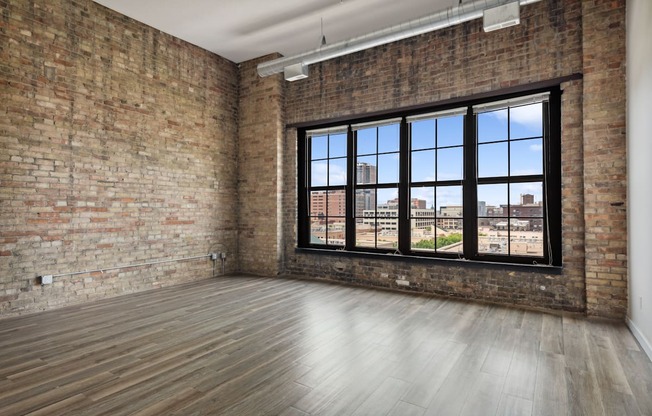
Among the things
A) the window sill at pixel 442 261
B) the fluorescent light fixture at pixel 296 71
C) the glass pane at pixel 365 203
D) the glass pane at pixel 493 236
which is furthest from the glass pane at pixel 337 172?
the glass pane at pixel 493 236

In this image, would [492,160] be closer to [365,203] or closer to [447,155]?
[447,155]

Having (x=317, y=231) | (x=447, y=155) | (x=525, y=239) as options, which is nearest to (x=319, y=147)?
(x=317, y=231)

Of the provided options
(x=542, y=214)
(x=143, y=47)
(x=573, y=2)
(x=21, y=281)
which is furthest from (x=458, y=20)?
(x=21, y=281)

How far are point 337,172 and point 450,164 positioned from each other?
203cm

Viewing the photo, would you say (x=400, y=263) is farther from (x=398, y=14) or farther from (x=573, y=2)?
(x=573, y=2)

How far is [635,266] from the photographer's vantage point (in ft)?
12.0

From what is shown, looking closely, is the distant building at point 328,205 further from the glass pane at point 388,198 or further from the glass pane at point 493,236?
the glass pane at point 493,236

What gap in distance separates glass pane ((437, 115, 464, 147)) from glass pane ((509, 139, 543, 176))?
0.75 meters

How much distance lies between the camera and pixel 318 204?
22.2 feet

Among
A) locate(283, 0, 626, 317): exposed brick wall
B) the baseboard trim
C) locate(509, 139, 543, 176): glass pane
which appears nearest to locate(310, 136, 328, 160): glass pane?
locate(283, 0, 626, 317): exposed brick wall

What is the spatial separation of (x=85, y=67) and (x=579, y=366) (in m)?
6.67

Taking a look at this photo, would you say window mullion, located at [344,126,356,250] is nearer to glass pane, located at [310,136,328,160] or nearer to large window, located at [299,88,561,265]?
large window, located at [299,88,561,265]

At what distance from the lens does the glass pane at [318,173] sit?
6695 mm

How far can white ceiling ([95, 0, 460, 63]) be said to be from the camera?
5.01 m
